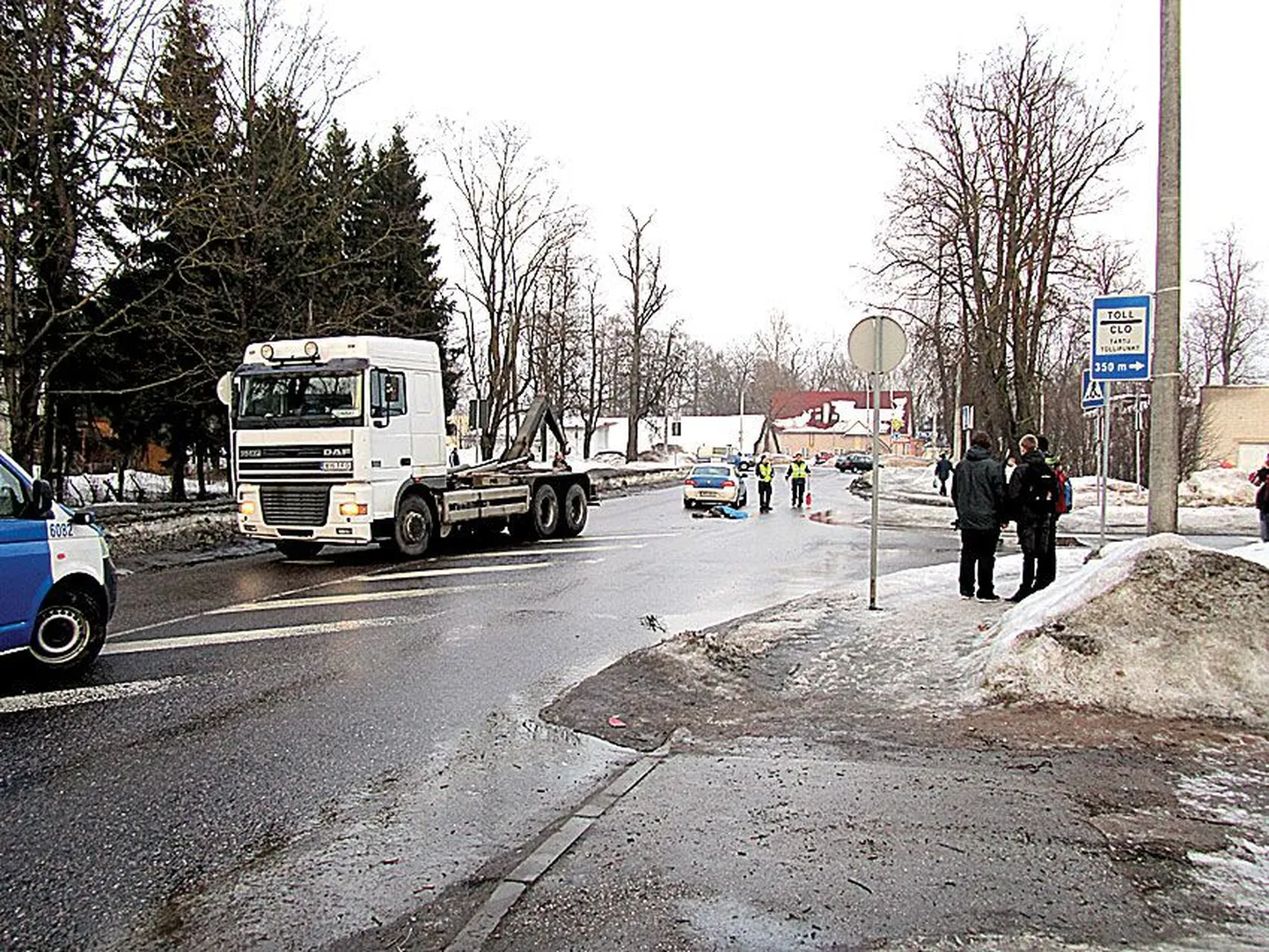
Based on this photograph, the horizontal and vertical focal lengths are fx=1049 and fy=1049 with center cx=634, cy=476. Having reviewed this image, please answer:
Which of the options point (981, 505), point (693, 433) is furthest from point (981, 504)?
point (693, 433)

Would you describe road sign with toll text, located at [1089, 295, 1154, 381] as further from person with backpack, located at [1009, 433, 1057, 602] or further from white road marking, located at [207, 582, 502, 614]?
white road marking, located at [207, 582, 502, 614]

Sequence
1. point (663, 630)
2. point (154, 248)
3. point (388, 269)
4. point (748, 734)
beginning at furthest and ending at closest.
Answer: point (388, 269)
point (154, 248)
point (663, 630)
point (748, 734)

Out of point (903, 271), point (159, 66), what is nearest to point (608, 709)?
point (159, 66)

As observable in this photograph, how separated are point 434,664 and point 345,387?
7.46 m

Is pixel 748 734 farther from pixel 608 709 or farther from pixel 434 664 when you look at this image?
pixel 434 664

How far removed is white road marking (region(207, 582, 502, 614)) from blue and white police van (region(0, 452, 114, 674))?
116 inches

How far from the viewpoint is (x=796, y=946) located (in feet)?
12.0

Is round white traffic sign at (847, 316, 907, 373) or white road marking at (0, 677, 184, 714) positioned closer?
white road marking at (0, 677, 184, 714)

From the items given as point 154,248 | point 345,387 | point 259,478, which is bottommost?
point 259,478

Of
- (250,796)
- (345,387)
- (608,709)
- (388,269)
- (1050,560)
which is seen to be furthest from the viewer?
(388,269)

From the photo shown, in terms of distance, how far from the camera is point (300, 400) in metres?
15.2

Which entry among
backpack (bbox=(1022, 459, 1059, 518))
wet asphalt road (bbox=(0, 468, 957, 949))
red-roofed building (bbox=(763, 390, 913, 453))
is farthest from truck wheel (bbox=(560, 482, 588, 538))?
red-roofed building (bbox=(763, 390, 913, 453))

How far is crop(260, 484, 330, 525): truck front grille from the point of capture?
15031 millimetres

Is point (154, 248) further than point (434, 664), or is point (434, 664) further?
point (154, 248)
